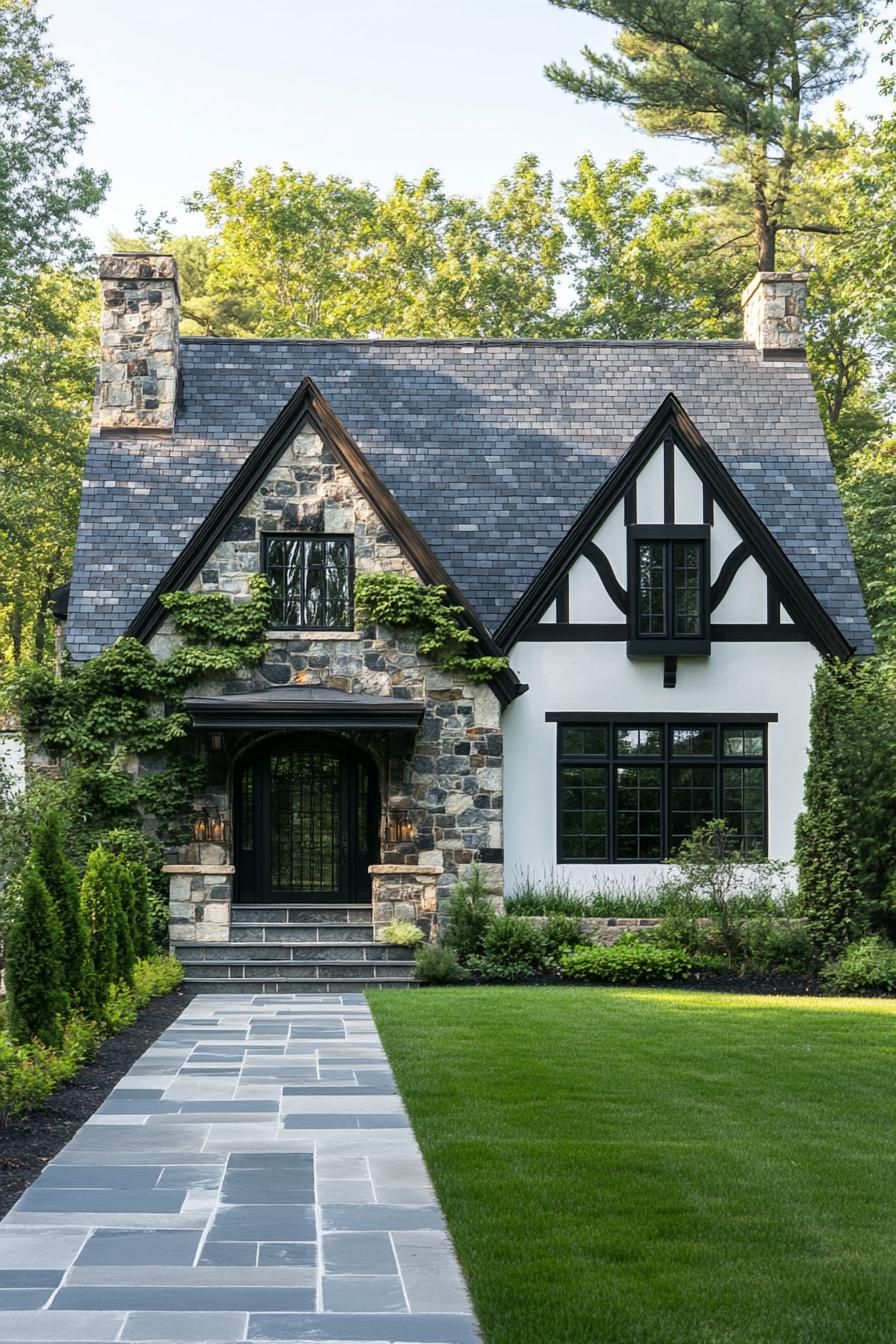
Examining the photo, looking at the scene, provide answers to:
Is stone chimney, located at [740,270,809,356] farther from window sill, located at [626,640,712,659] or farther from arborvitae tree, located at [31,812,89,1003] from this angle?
arborvitae tree, located at [31,812,89,1003]

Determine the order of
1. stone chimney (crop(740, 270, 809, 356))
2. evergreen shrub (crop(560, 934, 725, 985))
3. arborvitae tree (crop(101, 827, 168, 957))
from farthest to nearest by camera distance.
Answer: stone chimney (crop(740, 270, 809, 356))
arborvitae tree (crop(101, 827, 168, 957))
evergreen shrub (crop(560, 934, 725, 985))

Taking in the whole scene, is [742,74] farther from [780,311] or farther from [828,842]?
[828,842]

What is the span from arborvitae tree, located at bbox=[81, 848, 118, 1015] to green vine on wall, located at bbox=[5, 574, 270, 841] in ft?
14.2

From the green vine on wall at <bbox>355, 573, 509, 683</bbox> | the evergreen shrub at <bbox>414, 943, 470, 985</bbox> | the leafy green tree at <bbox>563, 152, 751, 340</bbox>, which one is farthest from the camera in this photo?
the leafy green tree at <bbox>563, 152, 751, 340</bbox>

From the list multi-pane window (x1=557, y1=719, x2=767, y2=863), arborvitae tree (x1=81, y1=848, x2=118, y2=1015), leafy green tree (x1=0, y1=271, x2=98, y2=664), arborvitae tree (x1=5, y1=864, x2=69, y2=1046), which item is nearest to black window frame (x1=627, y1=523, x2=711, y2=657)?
multi-pane window (x1=557, y1=719, x2=767, y2=863)

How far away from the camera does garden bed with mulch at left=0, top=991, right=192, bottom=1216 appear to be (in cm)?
680

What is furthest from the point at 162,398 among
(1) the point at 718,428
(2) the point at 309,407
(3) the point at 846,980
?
(3) the point at 846,980

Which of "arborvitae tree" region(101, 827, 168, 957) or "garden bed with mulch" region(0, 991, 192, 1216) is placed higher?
"arborvitae tree" region(101, 827, 168, 957)

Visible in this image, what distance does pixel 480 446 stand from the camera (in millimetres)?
20266

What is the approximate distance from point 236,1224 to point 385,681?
11898 mm

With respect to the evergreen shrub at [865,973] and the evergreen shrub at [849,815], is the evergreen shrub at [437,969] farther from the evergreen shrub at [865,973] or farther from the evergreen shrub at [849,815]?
the evergreen shrub at [849,815]

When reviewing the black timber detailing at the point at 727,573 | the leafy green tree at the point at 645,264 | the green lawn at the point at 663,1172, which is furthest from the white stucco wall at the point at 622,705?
the leafy green tree at the point at 645,264

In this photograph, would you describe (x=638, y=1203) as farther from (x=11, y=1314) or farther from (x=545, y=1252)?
(x=11, y=1314)

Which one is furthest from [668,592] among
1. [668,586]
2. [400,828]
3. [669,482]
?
[400,828]
